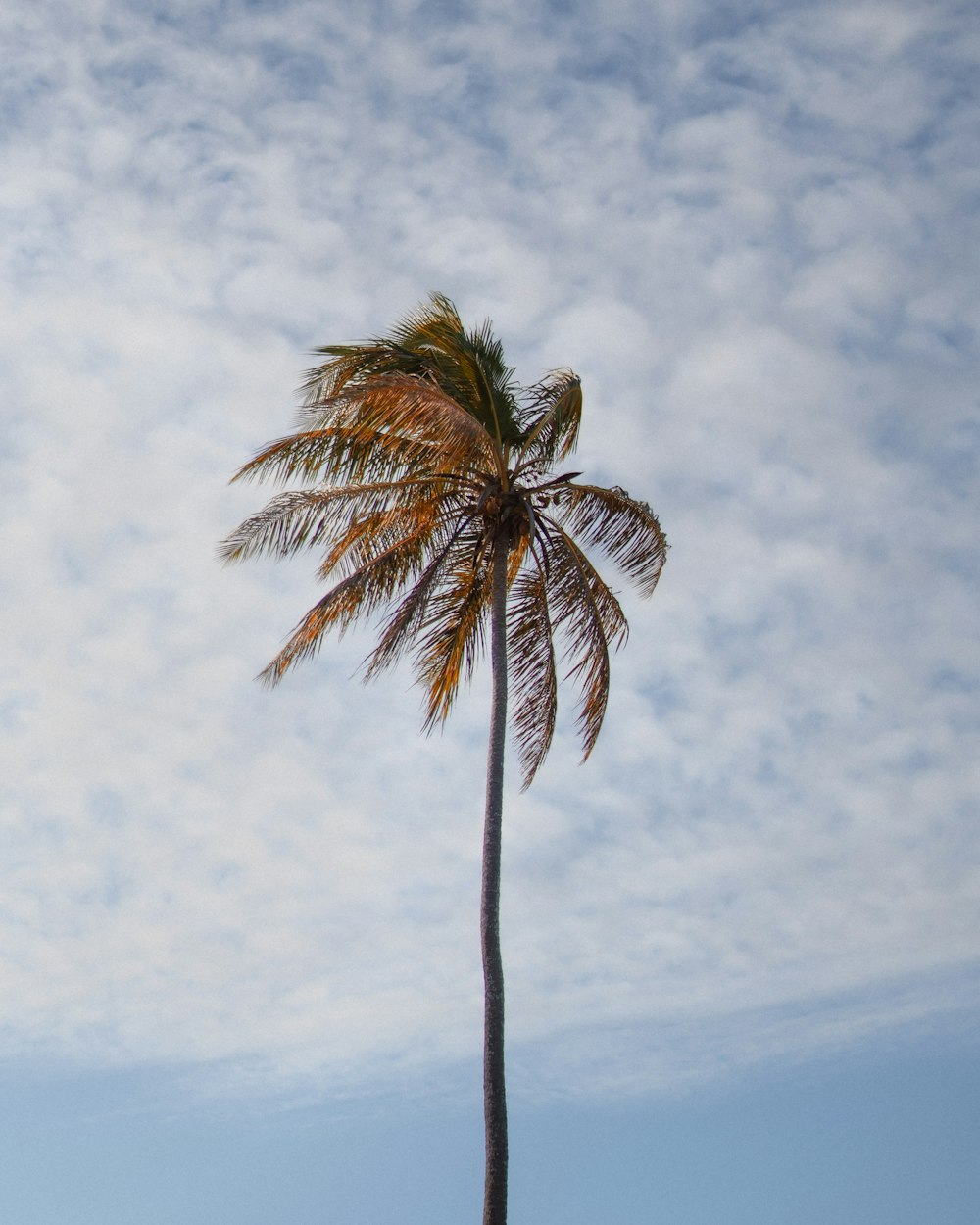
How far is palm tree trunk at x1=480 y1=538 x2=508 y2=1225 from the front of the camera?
45.0 ft

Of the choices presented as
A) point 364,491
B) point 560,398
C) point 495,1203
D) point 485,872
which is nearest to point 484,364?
point 560,398

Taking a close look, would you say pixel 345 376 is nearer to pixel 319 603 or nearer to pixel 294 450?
pixel 294 450

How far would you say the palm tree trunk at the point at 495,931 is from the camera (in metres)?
13.7

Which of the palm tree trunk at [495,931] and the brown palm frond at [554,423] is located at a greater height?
the brown palm frond at [554,423]

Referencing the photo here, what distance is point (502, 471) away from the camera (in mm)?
16641

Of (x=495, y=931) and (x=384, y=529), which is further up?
(x=384, y=529)

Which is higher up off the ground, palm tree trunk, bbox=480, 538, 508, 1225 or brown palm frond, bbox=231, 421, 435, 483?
brown palm frond, bbox=231, 421, 435, 483

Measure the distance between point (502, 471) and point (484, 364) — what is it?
5.36 feet

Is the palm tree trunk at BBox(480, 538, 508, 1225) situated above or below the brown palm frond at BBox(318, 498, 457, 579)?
below

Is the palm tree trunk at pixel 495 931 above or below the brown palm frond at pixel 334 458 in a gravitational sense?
below

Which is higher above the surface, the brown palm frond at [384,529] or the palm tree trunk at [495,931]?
the brown palm frond at [384,529]

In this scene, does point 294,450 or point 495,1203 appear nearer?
point 495,1203

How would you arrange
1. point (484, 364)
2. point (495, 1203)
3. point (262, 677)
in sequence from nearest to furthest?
1. point (495, 1203)
2. point (262, 677)
3. point (484, 364)

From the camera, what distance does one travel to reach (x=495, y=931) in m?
15.1
